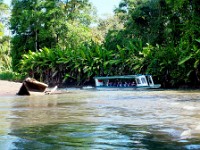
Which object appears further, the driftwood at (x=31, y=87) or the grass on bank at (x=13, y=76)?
the grass on bank at (x=13, y=76)

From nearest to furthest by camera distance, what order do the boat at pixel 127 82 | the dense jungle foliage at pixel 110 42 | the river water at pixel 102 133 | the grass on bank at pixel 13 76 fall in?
the river water at pixel 102 133 < the boat at pixel 127 82 < the dense jungle foliage at pixel 110 42 < the grass on bank at pixel 13 76

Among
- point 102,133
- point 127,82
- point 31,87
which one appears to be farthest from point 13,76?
point 102,133

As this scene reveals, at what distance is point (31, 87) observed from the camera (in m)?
21.4

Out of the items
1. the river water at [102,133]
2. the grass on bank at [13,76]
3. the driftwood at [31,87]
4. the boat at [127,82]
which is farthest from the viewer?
the grass on bank at [13,76]

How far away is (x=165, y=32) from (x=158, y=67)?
16.4 feet

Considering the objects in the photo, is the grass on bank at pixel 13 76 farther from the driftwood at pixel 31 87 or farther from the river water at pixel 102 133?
the river water at pixel 102 133

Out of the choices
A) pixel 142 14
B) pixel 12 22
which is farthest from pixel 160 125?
pixel 12 22

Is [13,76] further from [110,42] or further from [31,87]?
[31,87]

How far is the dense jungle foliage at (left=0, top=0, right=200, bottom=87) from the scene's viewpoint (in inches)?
1157

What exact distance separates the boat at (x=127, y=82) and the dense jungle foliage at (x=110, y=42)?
1268 millimetres

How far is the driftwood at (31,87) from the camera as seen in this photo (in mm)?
20500

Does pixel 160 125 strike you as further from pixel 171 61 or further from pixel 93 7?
pixel 93 7

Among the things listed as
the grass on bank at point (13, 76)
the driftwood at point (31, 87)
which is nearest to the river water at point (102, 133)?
the driftwood at point (31, 87)

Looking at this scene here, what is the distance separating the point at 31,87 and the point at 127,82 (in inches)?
444
